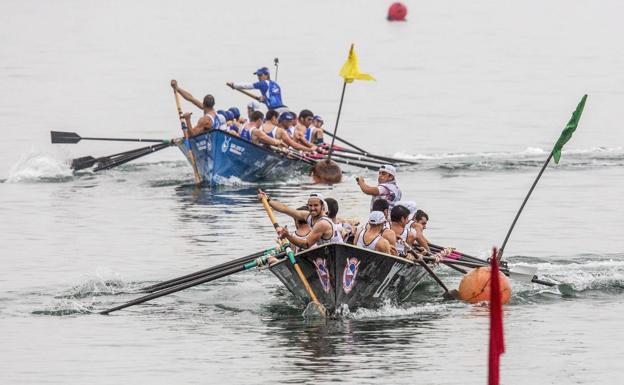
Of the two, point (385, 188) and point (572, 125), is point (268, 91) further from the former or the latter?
point (572, 125)

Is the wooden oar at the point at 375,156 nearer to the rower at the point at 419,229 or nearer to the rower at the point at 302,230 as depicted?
the rower at the point at 419,229

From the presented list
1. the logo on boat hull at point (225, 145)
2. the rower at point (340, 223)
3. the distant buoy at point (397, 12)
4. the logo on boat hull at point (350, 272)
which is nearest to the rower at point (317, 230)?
the rower at point (340, 223)

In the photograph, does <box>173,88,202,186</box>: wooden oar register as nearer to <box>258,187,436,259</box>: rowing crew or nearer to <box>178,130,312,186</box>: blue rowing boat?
<box>178,130,312,186</box>: blue rowing boat

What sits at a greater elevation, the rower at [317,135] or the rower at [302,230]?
the rower at [317,135]

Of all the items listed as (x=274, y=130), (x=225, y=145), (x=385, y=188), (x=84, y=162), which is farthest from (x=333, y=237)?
(x=84, y=162)

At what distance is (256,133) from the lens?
3875 cm

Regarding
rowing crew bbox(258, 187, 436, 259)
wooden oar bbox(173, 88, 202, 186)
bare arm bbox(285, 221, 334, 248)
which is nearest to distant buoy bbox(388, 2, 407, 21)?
wooden oar bbox(173, 88, 202, 186)

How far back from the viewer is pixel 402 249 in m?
23.6

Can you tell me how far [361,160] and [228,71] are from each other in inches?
1243

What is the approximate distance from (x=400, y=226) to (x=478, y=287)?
1.62 metres

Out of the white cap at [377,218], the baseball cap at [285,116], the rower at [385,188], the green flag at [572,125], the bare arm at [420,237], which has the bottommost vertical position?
the bare arm at [420,237]

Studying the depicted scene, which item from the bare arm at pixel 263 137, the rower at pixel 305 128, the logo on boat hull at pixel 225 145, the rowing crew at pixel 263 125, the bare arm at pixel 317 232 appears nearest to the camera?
the bare arm at pixel 317 232

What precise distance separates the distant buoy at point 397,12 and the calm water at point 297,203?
13.5 m

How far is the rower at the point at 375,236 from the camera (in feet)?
73.9
